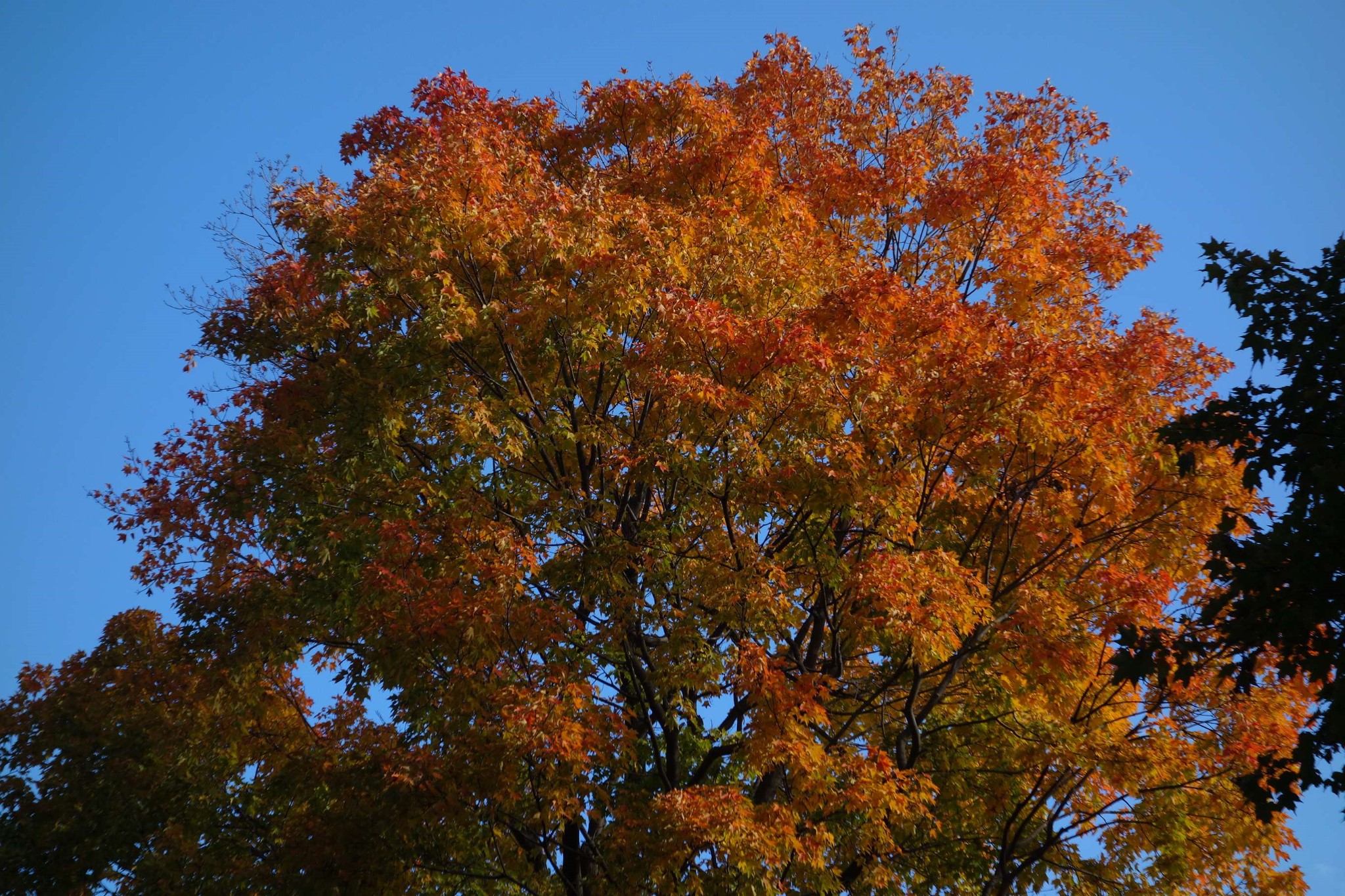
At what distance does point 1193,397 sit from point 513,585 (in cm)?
834

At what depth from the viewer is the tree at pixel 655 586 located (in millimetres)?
10180

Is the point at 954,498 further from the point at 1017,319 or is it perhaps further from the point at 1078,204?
the point at 1078,204

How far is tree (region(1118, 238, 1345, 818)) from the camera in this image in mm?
8008

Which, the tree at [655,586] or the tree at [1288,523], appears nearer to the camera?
the tree at [1288,523]

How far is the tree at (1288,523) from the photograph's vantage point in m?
8.01

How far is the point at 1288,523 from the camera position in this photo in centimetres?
828

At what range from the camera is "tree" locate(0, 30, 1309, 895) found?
10180mm

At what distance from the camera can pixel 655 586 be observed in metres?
11.8

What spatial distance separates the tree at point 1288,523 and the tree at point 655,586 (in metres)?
1.45

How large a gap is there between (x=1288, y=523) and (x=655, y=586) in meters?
6.15

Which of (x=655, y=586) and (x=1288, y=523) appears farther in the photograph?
(x=655, y=586)

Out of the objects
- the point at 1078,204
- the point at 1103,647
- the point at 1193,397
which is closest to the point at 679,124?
the point at 1078,204

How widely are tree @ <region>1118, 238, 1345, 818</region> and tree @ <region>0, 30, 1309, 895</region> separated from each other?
1.45 metres

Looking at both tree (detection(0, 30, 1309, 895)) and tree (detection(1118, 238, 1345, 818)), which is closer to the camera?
tree (detection(1118, 238, 1345, 818))
